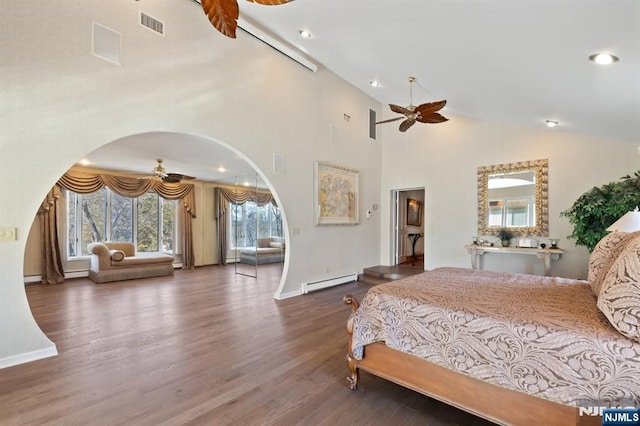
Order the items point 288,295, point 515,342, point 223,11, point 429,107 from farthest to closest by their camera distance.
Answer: point 288,295
point 429,107
point 223,11
point 515,342

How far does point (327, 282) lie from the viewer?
5.93 meters

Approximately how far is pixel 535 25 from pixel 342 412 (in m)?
3.24

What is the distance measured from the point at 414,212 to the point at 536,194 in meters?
3.90

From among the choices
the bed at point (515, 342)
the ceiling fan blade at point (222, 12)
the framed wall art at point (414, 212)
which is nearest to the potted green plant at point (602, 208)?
the bed at point (515, 342)

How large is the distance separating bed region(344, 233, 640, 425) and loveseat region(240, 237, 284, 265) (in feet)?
17.2

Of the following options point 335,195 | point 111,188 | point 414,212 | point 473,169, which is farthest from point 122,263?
point 473,169

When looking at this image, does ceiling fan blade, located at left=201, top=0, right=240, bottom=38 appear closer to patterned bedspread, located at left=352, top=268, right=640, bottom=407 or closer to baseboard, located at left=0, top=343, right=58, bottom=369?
patterned bedspread, located at left=352, top=268, right=640, bottom=407

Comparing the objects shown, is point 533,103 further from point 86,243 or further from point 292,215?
point 86,243

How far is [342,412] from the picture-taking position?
213 centimetres

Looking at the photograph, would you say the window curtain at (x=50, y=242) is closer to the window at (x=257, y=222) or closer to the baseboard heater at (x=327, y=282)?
the window at (x=257, y=222)

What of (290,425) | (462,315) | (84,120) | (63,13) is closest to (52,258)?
(84,120)

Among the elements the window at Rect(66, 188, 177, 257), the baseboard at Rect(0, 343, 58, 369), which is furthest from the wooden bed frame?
the window at Rect(66, 188, 177, 257)

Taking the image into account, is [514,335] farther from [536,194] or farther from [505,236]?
[536,194]

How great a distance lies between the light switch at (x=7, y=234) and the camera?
2703mm
